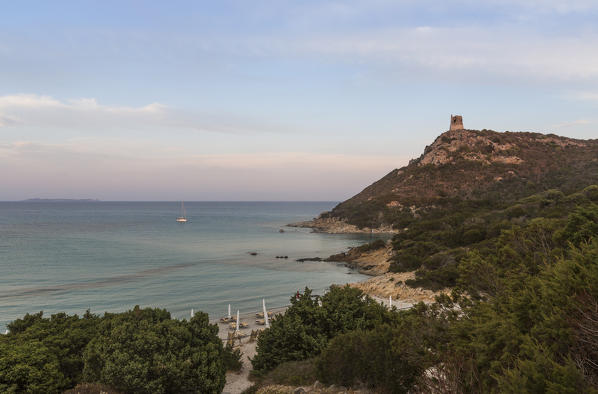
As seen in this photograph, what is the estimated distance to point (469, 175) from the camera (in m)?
98.9

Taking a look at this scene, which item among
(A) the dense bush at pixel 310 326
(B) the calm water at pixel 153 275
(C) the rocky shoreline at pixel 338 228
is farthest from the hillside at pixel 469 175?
(A) the dense bush at pixel 310 326

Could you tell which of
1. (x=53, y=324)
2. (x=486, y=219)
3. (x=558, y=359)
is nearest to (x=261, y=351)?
(x=53, y=324)

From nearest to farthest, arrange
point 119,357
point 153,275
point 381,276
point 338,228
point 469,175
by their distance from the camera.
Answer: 1. point 119,357
2. point 381,276
3. point 153,275
4. point 338,228
5. point 469,175

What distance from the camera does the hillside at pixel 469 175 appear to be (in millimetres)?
80875

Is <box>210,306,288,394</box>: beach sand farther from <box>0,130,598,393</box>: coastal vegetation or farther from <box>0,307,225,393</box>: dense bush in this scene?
<box>0,307,225,393</box>: dense bush

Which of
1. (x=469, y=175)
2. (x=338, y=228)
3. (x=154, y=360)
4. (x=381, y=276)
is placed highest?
(x=469, y=175)

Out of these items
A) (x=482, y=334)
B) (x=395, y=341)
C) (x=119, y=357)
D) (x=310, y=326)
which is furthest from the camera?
(x=310, y=326)

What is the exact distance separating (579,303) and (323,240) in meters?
68.8

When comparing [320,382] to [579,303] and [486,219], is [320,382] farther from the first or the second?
[486,219]

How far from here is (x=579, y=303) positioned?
20.7ft

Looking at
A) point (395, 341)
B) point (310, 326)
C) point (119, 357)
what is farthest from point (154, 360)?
point (395, 341)

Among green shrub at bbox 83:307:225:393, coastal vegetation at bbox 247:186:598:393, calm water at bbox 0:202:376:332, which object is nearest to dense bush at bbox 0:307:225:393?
green shrub at bbox 83:307:225:393

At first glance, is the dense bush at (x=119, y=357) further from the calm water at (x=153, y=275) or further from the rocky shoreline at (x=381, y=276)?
the calm water at (x=153, y=275)

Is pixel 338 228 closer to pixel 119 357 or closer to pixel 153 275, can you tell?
pixel 153 275
